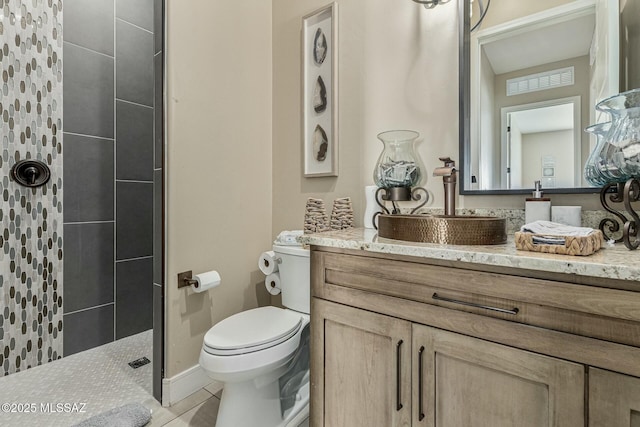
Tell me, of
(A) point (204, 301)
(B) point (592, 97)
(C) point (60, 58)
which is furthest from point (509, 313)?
(C) point (60, 58)

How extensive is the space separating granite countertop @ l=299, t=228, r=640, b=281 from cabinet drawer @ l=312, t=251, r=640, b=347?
0.13 ft

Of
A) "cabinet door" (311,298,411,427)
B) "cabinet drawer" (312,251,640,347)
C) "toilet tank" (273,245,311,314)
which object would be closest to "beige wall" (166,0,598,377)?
"toilet tank" (273,245,311,314)

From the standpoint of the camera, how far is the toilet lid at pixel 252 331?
49.9 inches

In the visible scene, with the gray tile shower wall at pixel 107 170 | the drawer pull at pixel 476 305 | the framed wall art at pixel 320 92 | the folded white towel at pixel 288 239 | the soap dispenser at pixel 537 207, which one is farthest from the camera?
the gray tile shower wall at pixel 107 170

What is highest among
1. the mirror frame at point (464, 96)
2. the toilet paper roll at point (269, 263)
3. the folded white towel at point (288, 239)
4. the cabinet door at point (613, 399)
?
the mirror frame at point (464, 96)

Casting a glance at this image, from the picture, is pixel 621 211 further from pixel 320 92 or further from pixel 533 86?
pixel 320 92

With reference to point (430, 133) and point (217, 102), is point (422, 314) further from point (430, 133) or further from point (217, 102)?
point (217, 102)

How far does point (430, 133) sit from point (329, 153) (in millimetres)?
578

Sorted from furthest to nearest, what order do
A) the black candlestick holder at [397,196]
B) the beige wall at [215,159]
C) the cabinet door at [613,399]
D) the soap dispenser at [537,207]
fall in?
the beige wall at [215,159]
the black candlestick holder at [397,196]
the soap dispenser at [537,207]
the cabinet door at [613,399]

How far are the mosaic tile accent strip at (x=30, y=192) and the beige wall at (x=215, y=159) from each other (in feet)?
2.95

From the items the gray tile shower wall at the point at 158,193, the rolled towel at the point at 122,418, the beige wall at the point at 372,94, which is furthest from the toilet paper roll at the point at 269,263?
the rolled towel at the point at 122,418

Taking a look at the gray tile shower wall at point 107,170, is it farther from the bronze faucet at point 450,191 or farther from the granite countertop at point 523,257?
the bronze faucet at point 450,191

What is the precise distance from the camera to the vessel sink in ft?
3.17

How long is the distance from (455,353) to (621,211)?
2.64ft
